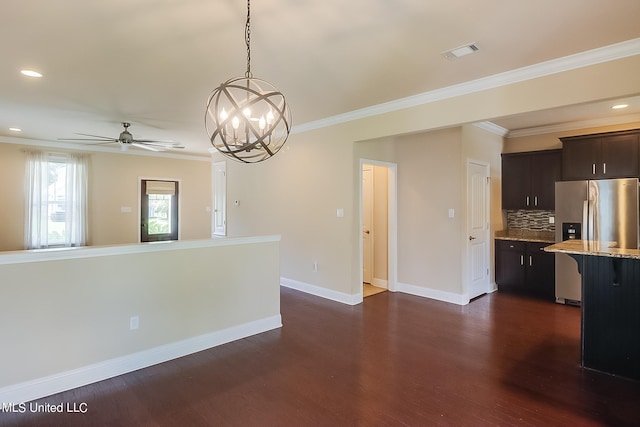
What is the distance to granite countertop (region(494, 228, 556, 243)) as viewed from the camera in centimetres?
520

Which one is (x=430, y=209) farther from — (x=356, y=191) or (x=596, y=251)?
(x=596, y=251)

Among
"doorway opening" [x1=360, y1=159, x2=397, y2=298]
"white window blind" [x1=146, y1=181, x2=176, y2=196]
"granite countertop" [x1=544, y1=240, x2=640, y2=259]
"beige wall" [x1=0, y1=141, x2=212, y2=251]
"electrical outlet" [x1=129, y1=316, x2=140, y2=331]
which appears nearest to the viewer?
"granite countertop" [x1=544, y1=240, x2=640, y2=259]

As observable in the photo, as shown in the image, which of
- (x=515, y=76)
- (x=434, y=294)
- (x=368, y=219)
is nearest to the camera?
(x=515, y=76)

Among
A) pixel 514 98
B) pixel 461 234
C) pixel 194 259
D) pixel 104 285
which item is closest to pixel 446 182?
pixel 461 234

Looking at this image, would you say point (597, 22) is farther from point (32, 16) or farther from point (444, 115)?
point (32, 16)

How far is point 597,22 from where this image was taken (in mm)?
2316

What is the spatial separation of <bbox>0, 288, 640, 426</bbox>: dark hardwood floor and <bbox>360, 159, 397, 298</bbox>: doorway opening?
1.68 meters

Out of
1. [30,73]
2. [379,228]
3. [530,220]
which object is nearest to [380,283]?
[379,228]

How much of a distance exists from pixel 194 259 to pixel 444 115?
3.05 m

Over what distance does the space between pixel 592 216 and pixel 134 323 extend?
5.50 metres

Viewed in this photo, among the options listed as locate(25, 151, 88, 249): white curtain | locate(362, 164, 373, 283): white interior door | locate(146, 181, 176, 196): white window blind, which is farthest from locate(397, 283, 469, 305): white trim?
locate(25, 151, 88, 249): white curtain

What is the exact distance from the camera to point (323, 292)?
5133 mm

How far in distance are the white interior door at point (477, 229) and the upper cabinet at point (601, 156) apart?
110cm

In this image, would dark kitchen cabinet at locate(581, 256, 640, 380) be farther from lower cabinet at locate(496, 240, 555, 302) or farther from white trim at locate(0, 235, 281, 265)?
white trim at locate(0, 235, 281, 265)
